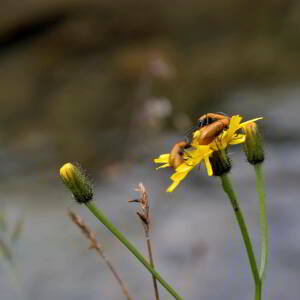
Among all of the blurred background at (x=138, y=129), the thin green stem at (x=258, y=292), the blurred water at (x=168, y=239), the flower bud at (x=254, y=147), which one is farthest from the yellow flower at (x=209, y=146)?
the blurred water at (x=168, y=239)

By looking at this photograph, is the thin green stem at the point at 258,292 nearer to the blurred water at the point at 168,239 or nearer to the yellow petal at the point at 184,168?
the yellow petal at the point at 184,168

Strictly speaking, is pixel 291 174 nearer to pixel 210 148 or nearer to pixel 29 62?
pixel 210 148

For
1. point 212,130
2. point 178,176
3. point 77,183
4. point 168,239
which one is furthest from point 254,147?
point 168,239

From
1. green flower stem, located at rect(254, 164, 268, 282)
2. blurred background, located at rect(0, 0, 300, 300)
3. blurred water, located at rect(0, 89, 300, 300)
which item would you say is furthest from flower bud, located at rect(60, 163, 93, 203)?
blurred water, located at rect(0, 89, 300, 300)

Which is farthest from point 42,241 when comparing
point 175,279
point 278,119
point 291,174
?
point 278,119

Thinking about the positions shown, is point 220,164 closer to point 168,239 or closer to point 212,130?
point 212,130

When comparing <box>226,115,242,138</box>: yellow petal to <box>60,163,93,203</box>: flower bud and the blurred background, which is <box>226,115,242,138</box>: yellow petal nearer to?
<box>60,163,93,203</box>: flower bud
